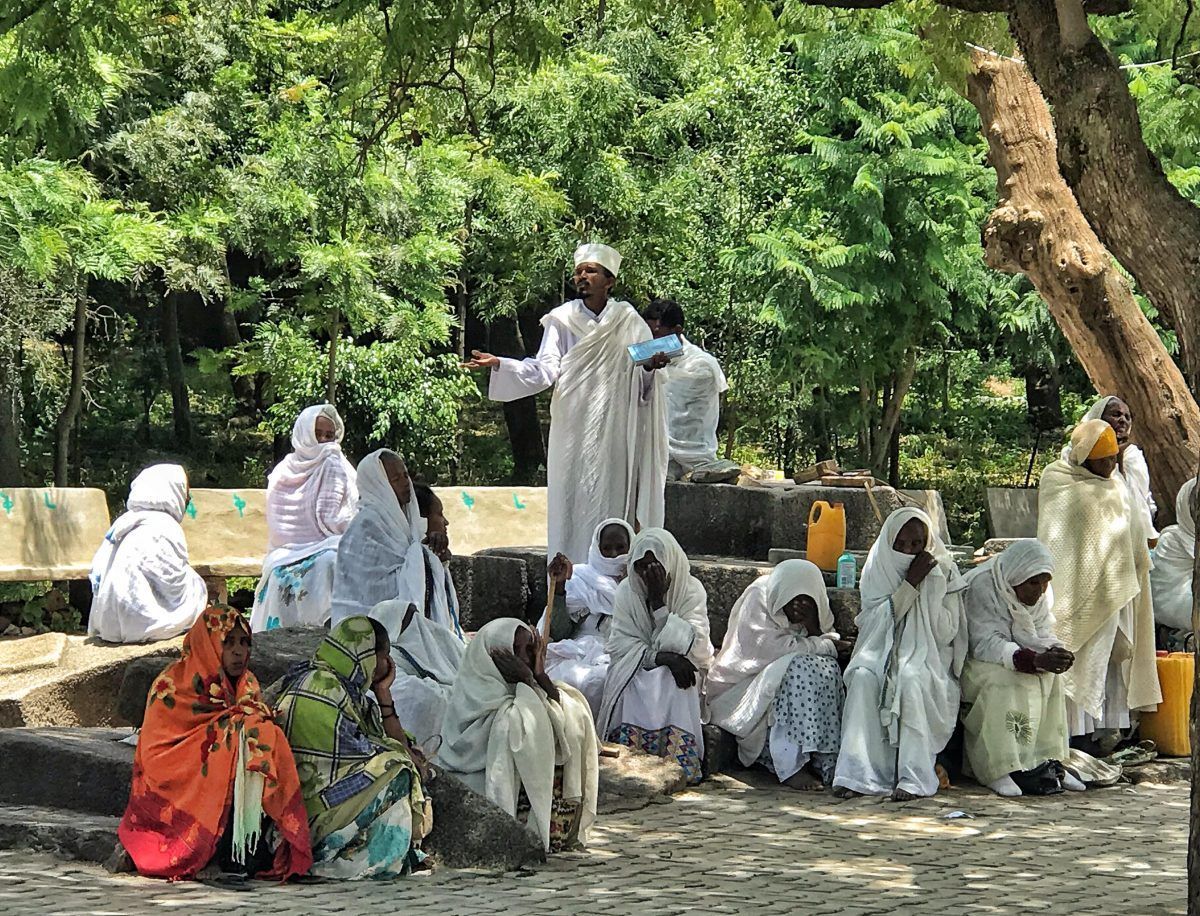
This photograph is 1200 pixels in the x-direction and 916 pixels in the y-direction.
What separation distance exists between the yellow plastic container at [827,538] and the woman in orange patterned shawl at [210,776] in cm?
489

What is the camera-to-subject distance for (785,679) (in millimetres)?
9609

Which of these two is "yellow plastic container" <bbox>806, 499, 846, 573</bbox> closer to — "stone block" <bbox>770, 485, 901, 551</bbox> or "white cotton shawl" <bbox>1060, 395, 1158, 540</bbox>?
"stone block" <bbox>770, 485, 901, 551</bbox>

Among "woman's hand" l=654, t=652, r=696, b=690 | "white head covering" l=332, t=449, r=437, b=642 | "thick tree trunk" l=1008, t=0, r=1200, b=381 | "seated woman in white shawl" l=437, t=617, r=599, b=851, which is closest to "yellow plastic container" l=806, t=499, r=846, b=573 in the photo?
"woman's hand" l=654, t=652, r=696, b=690

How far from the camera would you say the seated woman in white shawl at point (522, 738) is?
7.57 meters

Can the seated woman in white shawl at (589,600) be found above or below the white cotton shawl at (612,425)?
below

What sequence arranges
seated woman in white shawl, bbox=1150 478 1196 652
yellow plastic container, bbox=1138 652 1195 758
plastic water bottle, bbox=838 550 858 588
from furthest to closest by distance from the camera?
seated woman in white shawl, bbox=1150 478 1196 652, plastic water bottle, bbox=838 550 858 588, yellow plastic container, bbox=1138 652 1195 758

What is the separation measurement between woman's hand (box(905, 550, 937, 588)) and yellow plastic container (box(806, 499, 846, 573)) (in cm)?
140

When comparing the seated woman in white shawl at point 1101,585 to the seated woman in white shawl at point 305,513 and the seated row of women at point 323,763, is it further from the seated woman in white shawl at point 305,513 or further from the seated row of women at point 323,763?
the seated woman in white shawl at point 305,513

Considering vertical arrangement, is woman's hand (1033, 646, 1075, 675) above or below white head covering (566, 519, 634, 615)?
below

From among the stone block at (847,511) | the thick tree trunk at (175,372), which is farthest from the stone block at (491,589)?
the thick tree trunk at (175,372)

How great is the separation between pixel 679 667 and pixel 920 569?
1.48 m

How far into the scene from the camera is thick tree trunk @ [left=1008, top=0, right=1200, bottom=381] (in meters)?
6.34

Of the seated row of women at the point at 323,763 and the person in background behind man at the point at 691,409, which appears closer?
the seated row of women at the point at 323,763

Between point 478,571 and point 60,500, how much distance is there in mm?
4141
